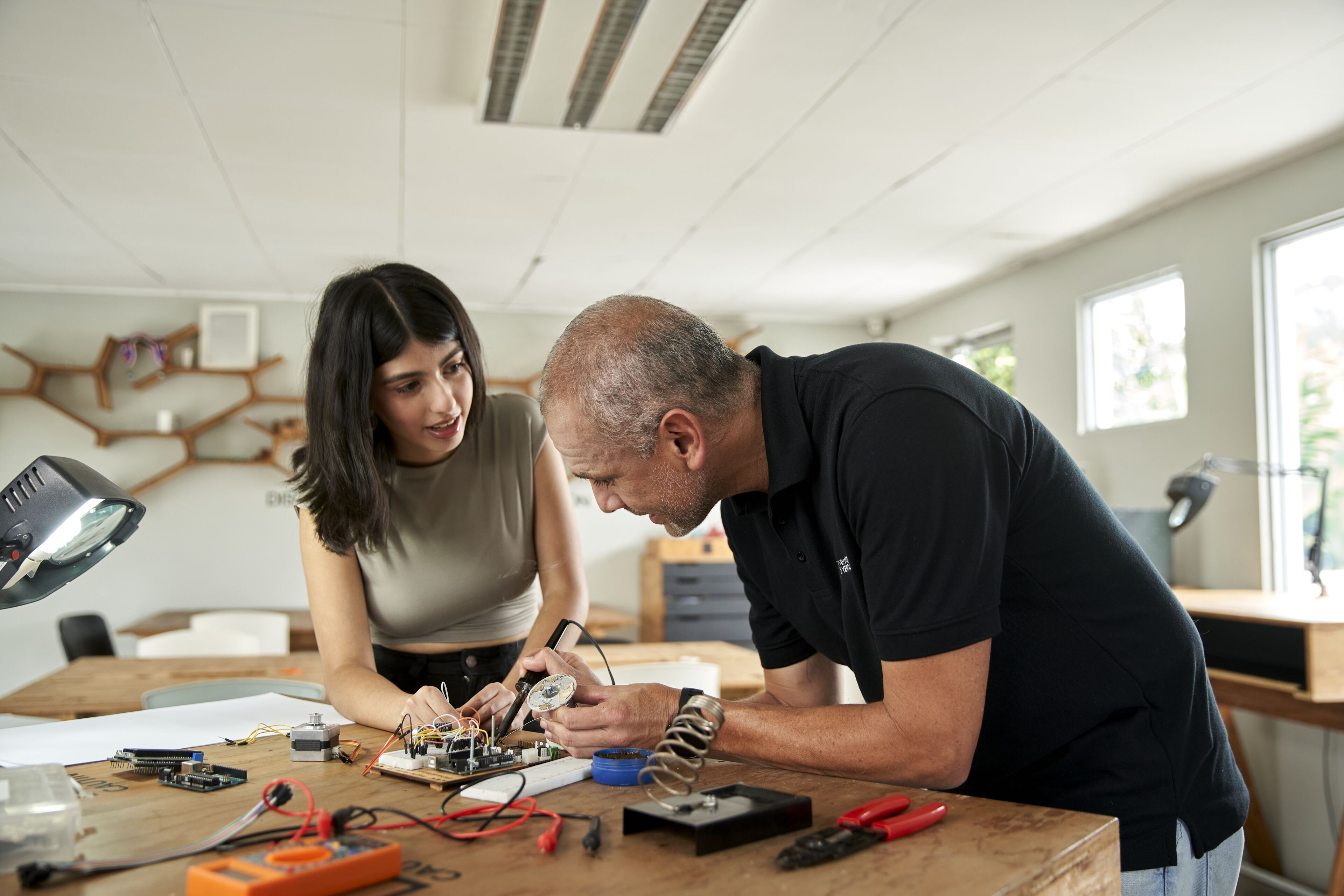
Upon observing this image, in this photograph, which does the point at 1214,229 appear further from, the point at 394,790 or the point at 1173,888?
the point at 394,790

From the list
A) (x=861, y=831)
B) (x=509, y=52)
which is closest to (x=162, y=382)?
(x=509, y=52)

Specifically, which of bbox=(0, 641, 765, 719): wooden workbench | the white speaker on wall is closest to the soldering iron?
bbox=(0, 641, 765, 719): wooden workbench

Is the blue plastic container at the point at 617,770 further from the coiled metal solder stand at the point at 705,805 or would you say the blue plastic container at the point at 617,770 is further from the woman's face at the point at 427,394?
the woman's face at the point at 427,394

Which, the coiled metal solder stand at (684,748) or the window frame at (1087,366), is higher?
the window frame at (1087,366)

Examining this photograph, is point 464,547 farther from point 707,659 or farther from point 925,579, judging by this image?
point 707,659

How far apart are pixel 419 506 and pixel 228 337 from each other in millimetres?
4866

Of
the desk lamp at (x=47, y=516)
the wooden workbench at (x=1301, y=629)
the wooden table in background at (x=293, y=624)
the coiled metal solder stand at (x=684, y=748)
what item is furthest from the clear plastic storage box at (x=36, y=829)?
the wooden table in background at (x=293, y=624)

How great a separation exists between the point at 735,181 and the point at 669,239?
34.6 inches

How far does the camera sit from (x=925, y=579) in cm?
97

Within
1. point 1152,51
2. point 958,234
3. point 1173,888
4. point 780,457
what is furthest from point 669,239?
point 1173,888

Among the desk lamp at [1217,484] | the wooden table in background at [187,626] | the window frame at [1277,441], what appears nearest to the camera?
the desk lamp at [1217,484]

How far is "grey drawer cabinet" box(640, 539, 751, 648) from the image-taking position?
6102 millimetres

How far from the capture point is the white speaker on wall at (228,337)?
19.3 feet

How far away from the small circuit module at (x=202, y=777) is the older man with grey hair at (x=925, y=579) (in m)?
0.37
